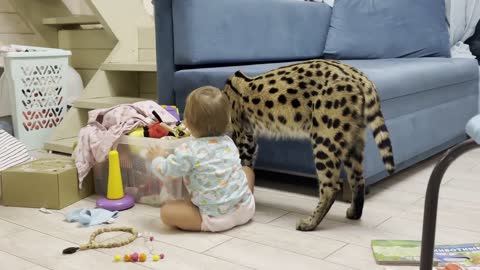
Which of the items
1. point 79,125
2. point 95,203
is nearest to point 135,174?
point 95,203

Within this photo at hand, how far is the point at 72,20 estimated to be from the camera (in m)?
3.32

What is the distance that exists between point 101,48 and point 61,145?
2.75 ft

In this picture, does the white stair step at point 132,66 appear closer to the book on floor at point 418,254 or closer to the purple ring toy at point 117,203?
the purple ring toy at point 117,203

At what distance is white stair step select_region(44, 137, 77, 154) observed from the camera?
2.75 meters

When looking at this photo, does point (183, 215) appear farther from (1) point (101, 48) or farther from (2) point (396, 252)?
(1) point (101, 48)

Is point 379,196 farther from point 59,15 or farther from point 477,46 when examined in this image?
point 59,15

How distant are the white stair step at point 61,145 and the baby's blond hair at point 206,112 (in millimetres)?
1276

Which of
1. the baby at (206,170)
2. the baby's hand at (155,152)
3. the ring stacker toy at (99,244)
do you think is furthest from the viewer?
the baby's hand at (155,152)

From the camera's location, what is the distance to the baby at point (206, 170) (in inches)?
64.8

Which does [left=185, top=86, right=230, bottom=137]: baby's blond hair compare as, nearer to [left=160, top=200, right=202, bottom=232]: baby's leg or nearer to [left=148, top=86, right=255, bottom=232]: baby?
[left=148, top=86, right=255, bottom=232]: baby

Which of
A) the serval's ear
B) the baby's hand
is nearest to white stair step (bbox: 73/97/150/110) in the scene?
the baby's hand

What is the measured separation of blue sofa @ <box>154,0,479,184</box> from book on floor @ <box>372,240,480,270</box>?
1.40 feet

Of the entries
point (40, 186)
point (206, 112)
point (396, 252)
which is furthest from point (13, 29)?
point (396, 252)

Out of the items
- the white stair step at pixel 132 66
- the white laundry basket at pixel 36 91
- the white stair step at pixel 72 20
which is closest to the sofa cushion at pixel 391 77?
A: the white stair step at pixel 132 66
